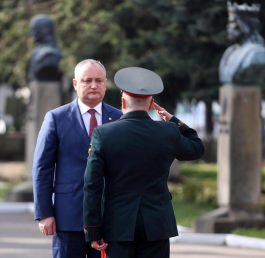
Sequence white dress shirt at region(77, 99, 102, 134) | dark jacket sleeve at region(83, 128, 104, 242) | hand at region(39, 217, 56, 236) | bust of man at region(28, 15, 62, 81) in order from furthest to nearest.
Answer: bust of man at region(28, 15, 62, 81)
white dress shirt at region(77, 99, 102, 134)
hand at region(39, 217, 56, 236)
dark jacket sleeve at region(83, 128, 104, 242)

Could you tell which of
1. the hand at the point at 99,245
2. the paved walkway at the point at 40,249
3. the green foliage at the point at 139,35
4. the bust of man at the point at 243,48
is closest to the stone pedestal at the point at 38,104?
the green foliage at the point at 139,35

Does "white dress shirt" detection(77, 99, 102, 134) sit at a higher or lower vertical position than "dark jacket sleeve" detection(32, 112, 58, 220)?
higher

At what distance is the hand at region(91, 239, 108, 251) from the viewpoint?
682 centimetres

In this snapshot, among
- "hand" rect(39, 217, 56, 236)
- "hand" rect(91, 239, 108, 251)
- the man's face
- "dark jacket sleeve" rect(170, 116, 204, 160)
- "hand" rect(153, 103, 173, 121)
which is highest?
the man's face

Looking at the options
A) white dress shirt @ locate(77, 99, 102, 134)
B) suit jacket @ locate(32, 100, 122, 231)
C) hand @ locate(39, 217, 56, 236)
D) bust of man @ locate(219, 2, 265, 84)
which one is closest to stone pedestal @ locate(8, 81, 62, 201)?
bust of man @ locate(219, 2, 265, 84)

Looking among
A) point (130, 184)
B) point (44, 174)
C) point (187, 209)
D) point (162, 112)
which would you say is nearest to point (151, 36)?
point (187, 209)

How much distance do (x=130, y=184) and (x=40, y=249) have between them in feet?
25.7

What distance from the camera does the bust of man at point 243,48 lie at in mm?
16672

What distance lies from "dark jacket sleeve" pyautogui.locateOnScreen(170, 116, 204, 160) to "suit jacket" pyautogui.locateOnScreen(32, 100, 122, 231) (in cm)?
74

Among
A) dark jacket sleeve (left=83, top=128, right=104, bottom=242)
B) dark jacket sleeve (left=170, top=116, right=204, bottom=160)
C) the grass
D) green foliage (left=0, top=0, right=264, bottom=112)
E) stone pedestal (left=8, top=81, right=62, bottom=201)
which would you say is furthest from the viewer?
stone pedestal (left=8, top=81, right=62, bottom=201)

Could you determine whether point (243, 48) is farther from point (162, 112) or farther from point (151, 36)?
point (162, 112)

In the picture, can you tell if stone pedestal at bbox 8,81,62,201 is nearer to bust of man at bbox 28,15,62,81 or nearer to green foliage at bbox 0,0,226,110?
bust of man at bbox 28,15,62,81

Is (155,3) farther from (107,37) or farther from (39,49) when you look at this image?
(107,37)

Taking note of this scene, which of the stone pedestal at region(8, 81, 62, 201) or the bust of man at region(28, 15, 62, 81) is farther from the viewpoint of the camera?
the bust of man at region(28, 15, 62, 81)
